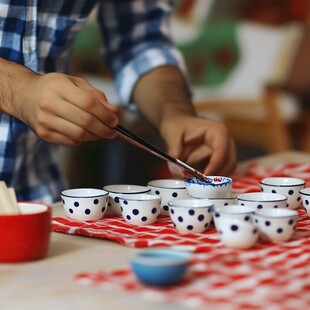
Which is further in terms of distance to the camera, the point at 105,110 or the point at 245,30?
the point at 245,30

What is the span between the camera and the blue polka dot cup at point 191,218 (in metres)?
1.16

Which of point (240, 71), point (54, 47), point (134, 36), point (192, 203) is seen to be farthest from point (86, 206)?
point (240, 71)

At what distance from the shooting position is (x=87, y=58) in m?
3.73

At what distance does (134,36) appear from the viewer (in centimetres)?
198

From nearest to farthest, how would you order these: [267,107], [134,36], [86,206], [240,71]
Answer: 1. [86,206]
2. [134,36]
3. [267,107]
4. [240,71]

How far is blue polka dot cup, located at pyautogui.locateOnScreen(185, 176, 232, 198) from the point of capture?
1312 millimetres

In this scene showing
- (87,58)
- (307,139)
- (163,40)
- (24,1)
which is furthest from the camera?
(307,139)

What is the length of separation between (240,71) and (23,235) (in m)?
3.64

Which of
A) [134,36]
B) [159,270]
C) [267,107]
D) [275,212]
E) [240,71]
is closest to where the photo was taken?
[159,270]

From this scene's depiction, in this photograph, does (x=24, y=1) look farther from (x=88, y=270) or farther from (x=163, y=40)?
(x=88, y=270)

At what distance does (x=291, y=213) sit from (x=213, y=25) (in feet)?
11.1

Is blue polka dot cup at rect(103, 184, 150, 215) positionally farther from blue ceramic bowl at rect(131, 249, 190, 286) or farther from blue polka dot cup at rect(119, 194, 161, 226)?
blue ceramic bowl at rect(131, 249, 190, 286)

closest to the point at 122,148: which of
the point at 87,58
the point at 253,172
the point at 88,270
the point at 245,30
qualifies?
the point at 87,58

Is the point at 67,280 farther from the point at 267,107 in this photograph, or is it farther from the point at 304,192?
the point at 267,107
